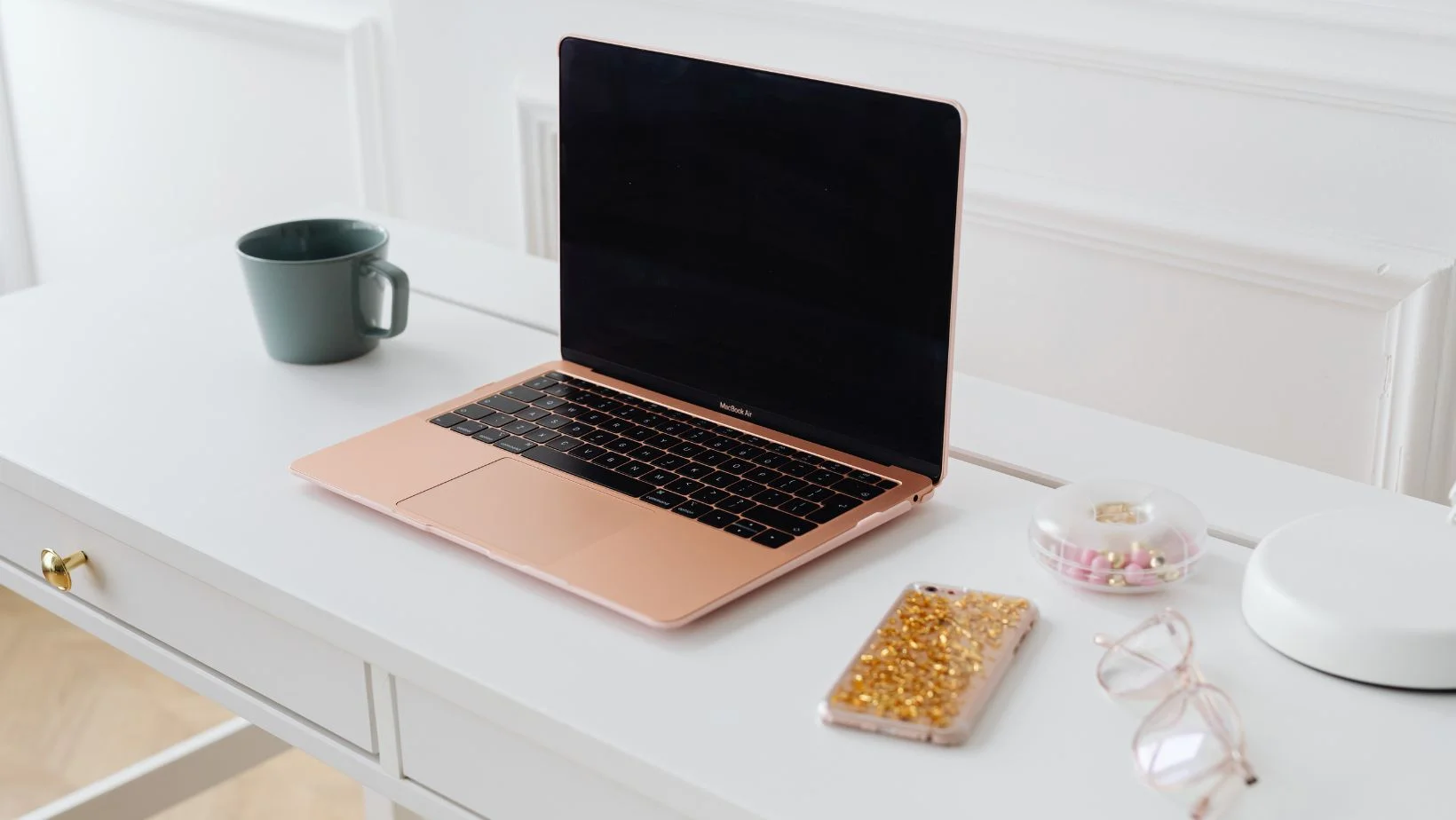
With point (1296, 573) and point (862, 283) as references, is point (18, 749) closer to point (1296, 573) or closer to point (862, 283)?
point (862, 283)

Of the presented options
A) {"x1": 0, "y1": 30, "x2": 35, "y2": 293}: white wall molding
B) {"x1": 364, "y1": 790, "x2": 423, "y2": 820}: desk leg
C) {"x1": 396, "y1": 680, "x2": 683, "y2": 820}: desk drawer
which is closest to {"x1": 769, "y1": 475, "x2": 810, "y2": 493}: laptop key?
{"x1": 396, "y1": 680, "x2": 683, "y2": 820}: desk drawer

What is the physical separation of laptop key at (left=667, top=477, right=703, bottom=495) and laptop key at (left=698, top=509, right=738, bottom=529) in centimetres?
3

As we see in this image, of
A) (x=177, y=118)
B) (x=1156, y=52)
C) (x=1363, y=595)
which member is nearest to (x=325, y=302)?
(x=1363, y=595)

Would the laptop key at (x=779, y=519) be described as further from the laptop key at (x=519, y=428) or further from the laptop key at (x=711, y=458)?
the laptop key at (x=519, y=428)

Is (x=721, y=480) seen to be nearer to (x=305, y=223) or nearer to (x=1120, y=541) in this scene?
(x=1120, y=541)

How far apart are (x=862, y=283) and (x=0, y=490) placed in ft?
1.74

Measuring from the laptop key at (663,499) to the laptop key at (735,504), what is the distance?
2cm

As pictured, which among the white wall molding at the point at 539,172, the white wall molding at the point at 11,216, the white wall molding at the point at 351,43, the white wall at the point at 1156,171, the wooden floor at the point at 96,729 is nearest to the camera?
the white wall at the point at 1156,171

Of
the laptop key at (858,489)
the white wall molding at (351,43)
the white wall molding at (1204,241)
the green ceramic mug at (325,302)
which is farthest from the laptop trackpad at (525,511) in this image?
the white wall molding at (351,43)

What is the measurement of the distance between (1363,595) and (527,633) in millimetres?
368

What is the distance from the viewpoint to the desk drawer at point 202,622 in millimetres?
719

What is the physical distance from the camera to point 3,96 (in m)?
2.38

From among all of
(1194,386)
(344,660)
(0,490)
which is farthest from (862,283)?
(1194,386)

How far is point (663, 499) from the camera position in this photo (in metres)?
0.76
